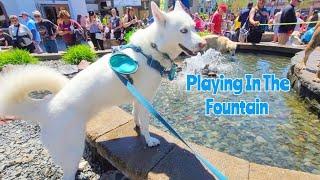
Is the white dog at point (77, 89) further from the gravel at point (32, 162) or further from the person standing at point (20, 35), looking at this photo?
the person standing at point (20, 35)

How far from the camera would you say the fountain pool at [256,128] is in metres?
3.19

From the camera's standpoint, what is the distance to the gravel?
2742 mm

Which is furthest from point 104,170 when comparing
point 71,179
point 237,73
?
point 237,73

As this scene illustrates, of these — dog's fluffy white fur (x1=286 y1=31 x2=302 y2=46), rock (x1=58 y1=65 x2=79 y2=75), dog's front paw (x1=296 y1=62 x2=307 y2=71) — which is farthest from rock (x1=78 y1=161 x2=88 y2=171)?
dog's fluffy white fur (x1=286 y1=31 x2=302 y2=46)

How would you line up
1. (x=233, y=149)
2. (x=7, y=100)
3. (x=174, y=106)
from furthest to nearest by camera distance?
(x=174, y=106) < (x=233, y=149) < (x=7, y=100)

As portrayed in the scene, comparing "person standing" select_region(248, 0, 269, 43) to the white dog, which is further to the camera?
"person standing" select_region(248, 0, 269, 43)

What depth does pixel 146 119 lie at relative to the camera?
2510mm

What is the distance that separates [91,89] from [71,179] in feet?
2.82

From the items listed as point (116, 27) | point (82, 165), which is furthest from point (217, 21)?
point (82, 165)

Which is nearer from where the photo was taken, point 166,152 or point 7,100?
point 7,100

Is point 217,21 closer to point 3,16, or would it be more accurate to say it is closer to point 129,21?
point 129,21

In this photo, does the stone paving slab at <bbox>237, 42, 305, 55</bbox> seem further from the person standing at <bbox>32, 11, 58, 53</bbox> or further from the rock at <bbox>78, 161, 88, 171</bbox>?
the rock at <bbox>78, 161, 88, 171</bbox>

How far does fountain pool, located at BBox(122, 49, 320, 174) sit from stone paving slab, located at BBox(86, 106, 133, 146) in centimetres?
96

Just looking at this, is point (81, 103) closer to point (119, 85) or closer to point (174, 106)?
point (119, 85)
